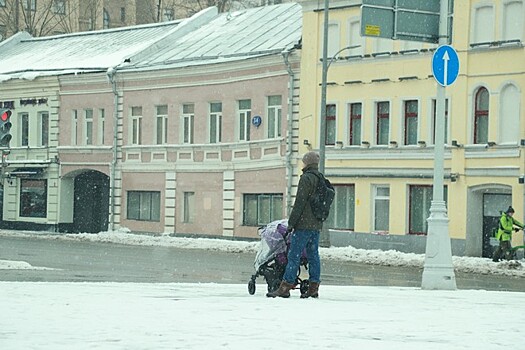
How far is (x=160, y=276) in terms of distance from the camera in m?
25.5

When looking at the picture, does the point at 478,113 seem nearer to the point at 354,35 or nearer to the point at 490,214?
the point at 490,214

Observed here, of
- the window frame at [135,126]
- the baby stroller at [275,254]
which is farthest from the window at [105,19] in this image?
the baby stroller at [275,254]

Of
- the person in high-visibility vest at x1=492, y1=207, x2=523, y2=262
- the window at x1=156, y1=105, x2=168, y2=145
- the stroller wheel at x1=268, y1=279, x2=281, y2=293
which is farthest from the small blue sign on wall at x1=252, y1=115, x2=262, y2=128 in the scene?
the stroller wheel at x1=268, y1=279, x2=281, y2=293

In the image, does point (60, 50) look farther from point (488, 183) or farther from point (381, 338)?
point (381, 338)

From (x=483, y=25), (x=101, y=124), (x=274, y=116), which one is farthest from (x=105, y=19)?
(x=483, y=25)

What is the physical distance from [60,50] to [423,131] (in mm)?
27024

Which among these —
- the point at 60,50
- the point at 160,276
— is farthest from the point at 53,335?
the point at 60,50

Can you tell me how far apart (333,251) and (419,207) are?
12.2 ft

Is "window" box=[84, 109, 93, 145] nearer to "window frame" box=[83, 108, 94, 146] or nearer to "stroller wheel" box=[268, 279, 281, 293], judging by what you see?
"window frame" box=[83, 108, 94, 146]

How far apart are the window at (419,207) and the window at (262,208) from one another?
6.04 m

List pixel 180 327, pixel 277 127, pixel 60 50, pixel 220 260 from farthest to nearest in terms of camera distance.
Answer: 1. pixel 60 50
2. pixel 277 127
3. pixel 220 260
4. pixel 180 327

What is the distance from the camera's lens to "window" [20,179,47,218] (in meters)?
58.5

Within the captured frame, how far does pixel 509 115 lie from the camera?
127 feet

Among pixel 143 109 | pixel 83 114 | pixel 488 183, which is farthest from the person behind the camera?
pixel 83 114
